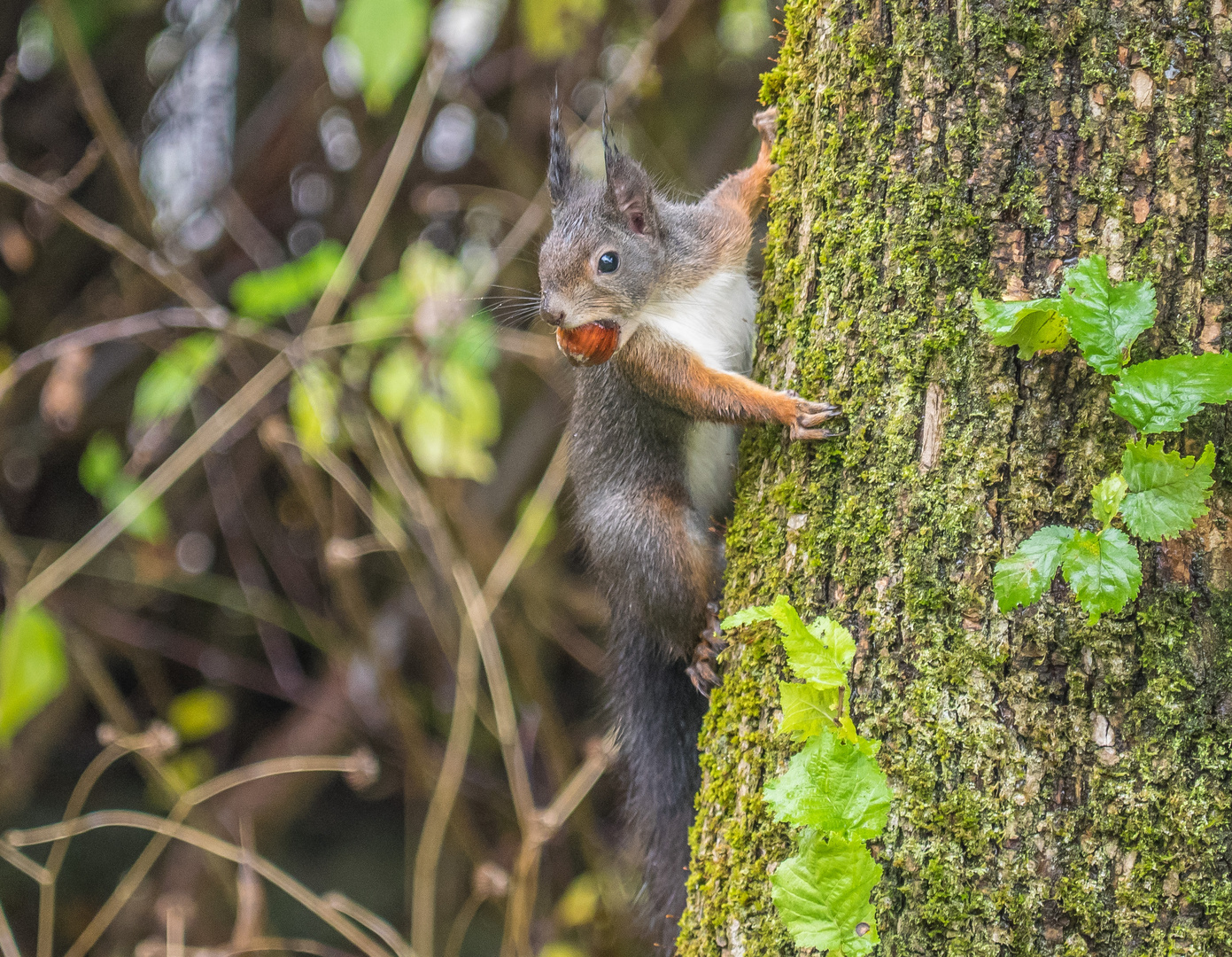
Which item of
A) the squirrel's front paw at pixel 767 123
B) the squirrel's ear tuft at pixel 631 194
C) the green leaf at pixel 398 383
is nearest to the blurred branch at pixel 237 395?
the green leaf at pixel 398 383

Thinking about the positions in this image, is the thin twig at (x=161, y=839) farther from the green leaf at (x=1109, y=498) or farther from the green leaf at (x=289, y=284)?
the green leaf at (x=1109, y=498)

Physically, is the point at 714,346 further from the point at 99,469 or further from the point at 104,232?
the point at 99,469

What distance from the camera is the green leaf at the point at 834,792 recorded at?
1066 millimetres

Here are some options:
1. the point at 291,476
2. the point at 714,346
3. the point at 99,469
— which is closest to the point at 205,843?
the point at 99,469

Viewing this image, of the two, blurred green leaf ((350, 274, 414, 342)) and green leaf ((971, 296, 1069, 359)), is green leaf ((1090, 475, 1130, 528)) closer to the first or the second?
green leaf ((971, 296, 1069, 359))

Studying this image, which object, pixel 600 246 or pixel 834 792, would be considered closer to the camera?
pixel 834 792

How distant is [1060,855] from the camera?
1109mm

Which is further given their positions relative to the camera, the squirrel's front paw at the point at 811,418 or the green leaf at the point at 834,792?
the squirrel's front paw at the point at 811,418

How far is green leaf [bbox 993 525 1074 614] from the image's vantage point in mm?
1072

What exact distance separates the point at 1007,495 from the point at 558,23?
2438 mm

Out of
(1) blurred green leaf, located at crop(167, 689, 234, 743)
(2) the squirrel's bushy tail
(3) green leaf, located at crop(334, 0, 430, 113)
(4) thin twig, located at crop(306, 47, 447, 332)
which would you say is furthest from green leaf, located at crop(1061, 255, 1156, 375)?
(1) blurred green leaf, located at crop(167, 689, 234, 743)

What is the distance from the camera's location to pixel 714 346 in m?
1.95

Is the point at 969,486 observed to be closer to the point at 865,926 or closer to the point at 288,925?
the point at 865,926

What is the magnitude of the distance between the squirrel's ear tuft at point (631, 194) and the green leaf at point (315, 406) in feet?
3.84
